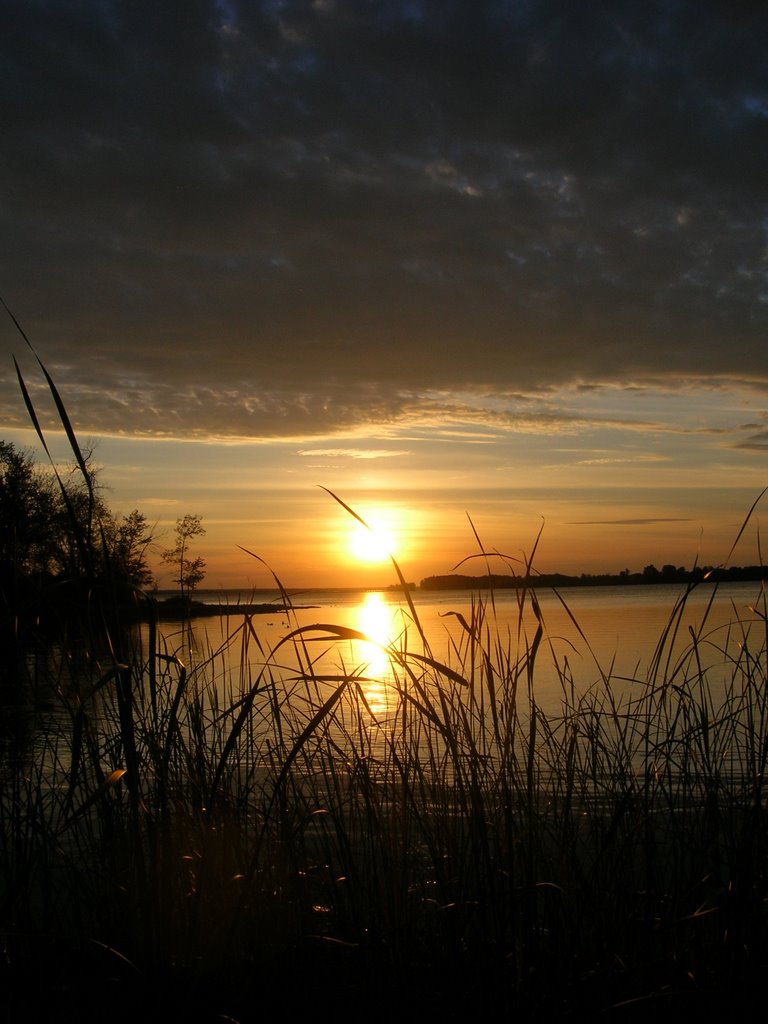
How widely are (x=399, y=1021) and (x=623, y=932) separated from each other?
819mm

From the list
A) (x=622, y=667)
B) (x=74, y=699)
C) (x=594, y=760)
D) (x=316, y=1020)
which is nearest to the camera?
(x=316, y=1020)

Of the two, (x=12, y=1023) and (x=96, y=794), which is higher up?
(x=96, y=794)

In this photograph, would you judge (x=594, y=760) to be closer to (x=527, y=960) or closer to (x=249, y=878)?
(x=527, y=960)

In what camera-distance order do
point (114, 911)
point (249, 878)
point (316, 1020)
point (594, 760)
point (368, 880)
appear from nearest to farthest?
point (249, 878) → point (316, 1020) → point (114, 911) → point (368, 880) → point (594, 760)

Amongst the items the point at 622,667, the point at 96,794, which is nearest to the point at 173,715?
the point at 96,794

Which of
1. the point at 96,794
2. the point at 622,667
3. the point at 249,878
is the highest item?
the point at 96,794

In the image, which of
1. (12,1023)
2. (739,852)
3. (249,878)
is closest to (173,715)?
(249,878)

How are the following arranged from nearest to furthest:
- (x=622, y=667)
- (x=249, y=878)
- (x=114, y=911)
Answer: (x=249, y=878) < (x=114, y=911) < (x=622, y=667)

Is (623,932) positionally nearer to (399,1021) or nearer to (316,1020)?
(399,1021)

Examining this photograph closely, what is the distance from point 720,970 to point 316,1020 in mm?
1196

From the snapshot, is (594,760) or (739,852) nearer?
(739,852)

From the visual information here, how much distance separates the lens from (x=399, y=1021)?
8.00 feet

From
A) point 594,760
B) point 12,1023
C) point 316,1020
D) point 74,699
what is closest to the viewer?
point 12,1023

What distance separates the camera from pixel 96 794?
2.07 metres
